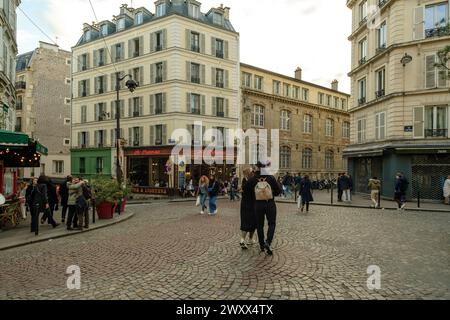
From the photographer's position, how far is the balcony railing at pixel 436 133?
1767 cm

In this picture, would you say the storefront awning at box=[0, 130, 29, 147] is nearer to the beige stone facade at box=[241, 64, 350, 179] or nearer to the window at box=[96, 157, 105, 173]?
the window at box=[96, 157, 105, 173]

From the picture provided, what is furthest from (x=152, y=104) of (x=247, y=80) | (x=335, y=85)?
(x=335, y=85)

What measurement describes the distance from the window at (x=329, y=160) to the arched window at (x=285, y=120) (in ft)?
26.1

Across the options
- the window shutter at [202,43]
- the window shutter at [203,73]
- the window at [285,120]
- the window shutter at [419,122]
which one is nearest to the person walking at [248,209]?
the window shutter at [419,122]

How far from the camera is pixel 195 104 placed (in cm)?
2789

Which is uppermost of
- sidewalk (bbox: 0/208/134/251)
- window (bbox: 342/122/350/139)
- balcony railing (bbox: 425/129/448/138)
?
window (bbox: 342/122/350/139)

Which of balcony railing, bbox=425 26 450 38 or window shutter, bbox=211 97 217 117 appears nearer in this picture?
balcony railing, bbox=425 26 450 38

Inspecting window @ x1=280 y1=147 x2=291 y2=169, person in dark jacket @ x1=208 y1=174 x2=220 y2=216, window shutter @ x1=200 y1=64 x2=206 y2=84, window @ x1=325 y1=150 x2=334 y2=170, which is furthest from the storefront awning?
window @ x1=325 y1=150 x2=334 y2=170

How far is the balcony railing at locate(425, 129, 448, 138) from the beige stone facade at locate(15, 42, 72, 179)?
37092 mm

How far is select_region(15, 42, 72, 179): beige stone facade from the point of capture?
37812 mm

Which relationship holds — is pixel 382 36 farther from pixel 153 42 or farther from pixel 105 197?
pixel 105 197

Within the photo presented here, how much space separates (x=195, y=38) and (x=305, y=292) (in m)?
27.3

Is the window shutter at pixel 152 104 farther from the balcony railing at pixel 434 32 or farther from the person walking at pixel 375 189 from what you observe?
the balcony railing at pixel 434 32
